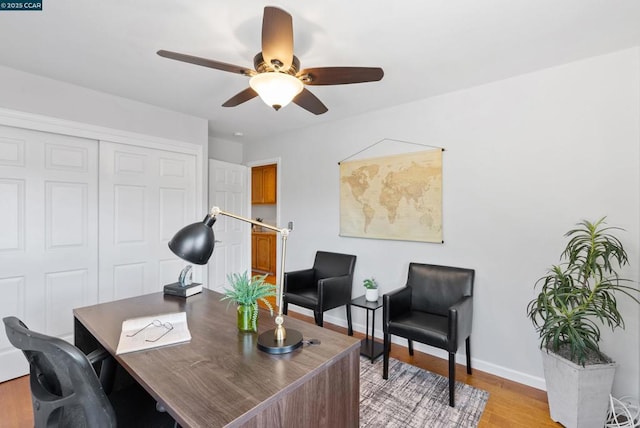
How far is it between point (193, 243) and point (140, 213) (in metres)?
2.22

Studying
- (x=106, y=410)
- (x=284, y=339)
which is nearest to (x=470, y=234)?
(x=284, y=339)

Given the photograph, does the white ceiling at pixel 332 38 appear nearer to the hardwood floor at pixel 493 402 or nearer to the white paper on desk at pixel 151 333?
the white paper on desk at pixel 151 333

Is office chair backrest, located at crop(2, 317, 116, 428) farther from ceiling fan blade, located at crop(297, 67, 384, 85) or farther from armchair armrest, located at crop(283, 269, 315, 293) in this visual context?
armchair armrest, located at crop(283, 269, 315, 293)

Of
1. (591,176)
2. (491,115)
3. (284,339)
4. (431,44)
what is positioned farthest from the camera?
(491,115)

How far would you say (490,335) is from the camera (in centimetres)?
246

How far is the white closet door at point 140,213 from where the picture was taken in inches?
111

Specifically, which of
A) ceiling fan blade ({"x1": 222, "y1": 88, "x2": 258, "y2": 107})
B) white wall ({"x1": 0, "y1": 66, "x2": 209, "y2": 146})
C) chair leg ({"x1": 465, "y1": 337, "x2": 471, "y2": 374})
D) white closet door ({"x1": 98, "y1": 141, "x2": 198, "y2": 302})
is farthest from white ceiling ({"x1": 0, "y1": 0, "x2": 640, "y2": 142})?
chair leg ({"x1": 465, "y1": 337, "x2": 471, "y2": 374})

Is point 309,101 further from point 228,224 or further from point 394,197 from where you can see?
point 228,224

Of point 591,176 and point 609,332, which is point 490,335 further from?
point 591,176

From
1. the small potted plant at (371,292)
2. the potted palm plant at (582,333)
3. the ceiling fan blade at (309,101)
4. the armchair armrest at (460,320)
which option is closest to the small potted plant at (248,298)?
the ceiling fan blade at (309,101)

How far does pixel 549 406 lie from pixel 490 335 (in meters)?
0.59

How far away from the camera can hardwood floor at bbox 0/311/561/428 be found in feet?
6.14

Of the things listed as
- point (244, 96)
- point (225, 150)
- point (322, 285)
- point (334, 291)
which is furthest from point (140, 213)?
point (334, 291)

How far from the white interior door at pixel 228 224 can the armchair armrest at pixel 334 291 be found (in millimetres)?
1629
